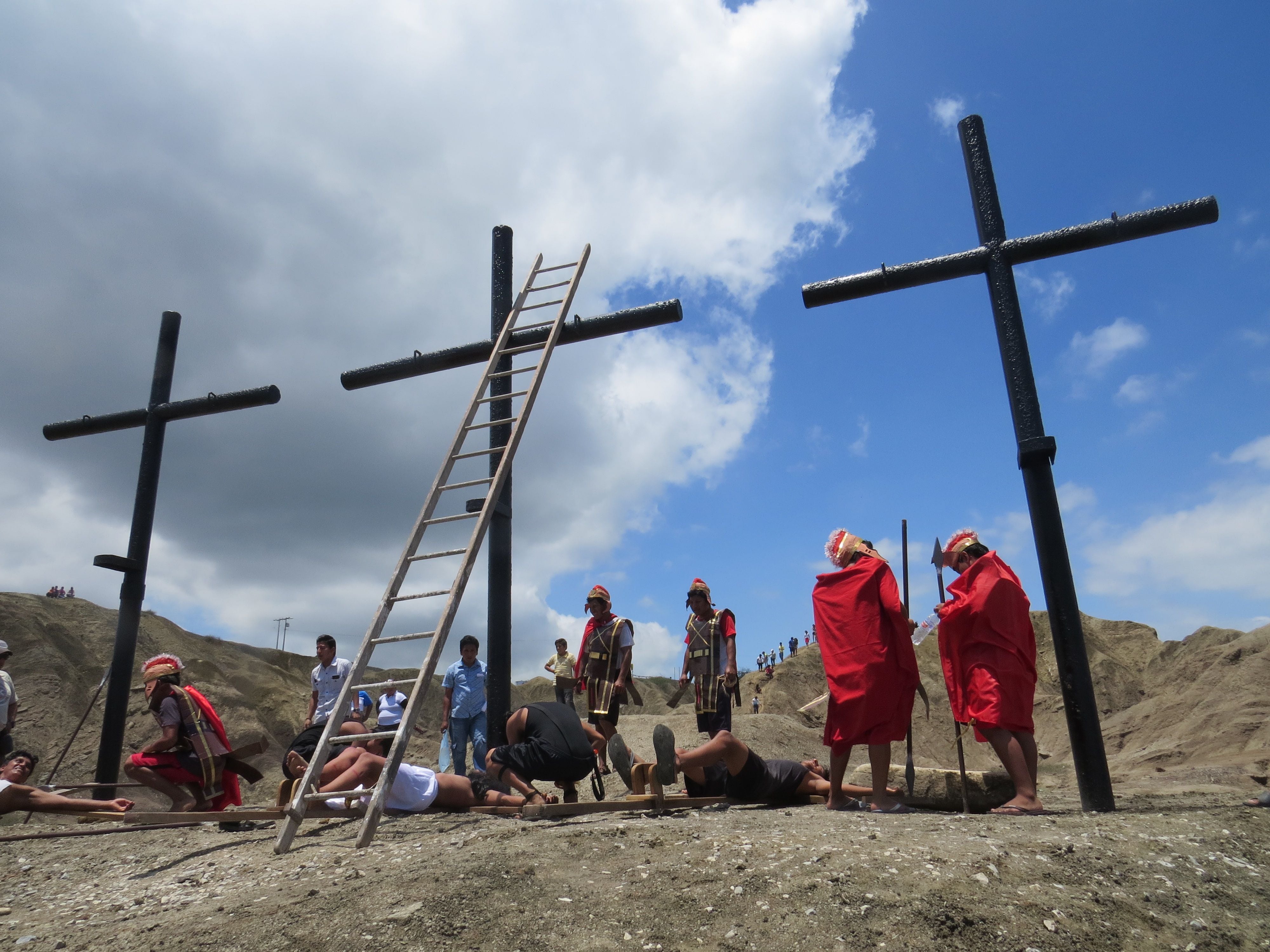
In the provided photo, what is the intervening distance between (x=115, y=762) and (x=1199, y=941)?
8.66 meters

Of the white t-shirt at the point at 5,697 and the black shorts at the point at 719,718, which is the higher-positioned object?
the white t-shirt at the point at 5,697

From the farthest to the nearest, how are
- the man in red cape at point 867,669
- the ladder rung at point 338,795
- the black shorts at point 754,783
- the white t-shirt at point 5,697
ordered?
the white t-shirt at point 5,697 → the black shorts at point 754,783 → the man in red cape at point 867,669 → the ladder rung at point 338,795

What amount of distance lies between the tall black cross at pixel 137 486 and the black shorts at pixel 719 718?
5.35 meters

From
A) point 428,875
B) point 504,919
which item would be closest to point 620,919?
point 504,919

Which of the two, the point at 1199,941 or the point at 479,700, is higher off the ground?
the point at 479,700

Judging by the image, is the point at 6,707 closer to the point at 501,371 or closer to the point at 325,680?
the point at 325,680

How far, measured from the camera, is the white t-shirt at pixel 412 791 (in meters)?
5.28

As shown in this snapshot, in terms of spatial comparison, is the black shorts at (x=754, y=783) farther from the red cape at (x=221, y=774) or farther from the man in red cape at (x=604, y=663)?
the red cape at (x=221, y=774)

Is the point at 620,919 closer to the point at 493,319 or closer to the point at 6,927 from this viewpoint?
the point at 6,927

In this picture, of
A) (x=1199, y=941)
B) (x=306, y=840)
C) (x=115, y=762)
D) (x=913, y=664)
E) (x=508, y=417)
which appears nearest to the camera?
(x=1199, y=941)

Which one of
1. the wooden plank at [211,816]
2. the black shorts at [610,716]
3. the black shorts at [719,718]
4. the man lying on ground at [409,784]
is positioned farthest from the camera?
the black shorts at [610,716]

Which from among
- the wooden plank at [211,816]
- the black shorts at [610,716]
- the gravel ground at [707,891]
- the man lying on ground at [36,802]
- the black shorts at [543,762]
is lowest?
the gravel ground at [707,891]

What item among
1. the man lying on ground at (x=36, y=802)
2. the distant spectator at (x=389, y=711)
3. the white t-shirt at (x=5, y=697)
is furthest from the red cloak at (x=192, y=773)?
the white t-shirt at (x=5, y=697)

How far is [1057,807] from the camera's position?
18.2ft
